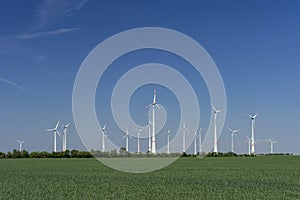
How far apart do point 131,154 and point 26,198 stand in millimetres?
98881

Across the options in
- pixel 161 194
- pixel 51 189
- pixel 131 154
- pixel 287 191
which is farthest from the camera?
pixel 131 154

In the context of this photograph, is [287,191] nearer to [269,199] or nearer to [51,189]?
[269,199]

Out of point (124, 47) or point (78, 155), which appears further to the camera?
point (78, 155)

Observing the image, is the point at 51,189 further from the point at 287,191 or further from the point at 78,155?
the point at 78,155

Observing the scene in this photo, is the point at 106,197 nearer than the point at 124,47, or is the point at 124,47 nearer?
the point at 106,197

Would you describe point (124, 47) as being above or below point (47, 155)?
above

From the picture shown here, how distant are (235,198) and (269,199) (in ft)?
4.98

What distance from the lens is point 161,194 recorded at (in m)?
23.6

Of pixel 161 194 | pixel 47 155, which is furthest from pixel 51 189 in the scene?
→ pixel 47 155

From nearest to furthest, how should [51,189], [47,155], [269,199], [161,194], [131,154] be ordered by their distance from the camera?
[269,199]
[161,194]
[51,189]
[131,154]
[47,155]

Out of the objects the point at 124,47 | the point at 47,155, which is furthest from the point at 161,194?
the point at 47,155

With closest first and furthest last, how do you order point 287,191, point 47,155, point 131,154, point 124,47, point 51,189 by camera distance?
point 287,191 < point 51,189 < point 124,47 < point 131,154 < point 47,155

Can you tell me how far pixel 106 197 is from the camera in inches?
886

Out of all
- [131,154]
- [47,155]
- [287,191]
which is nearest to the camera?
[287,191]
